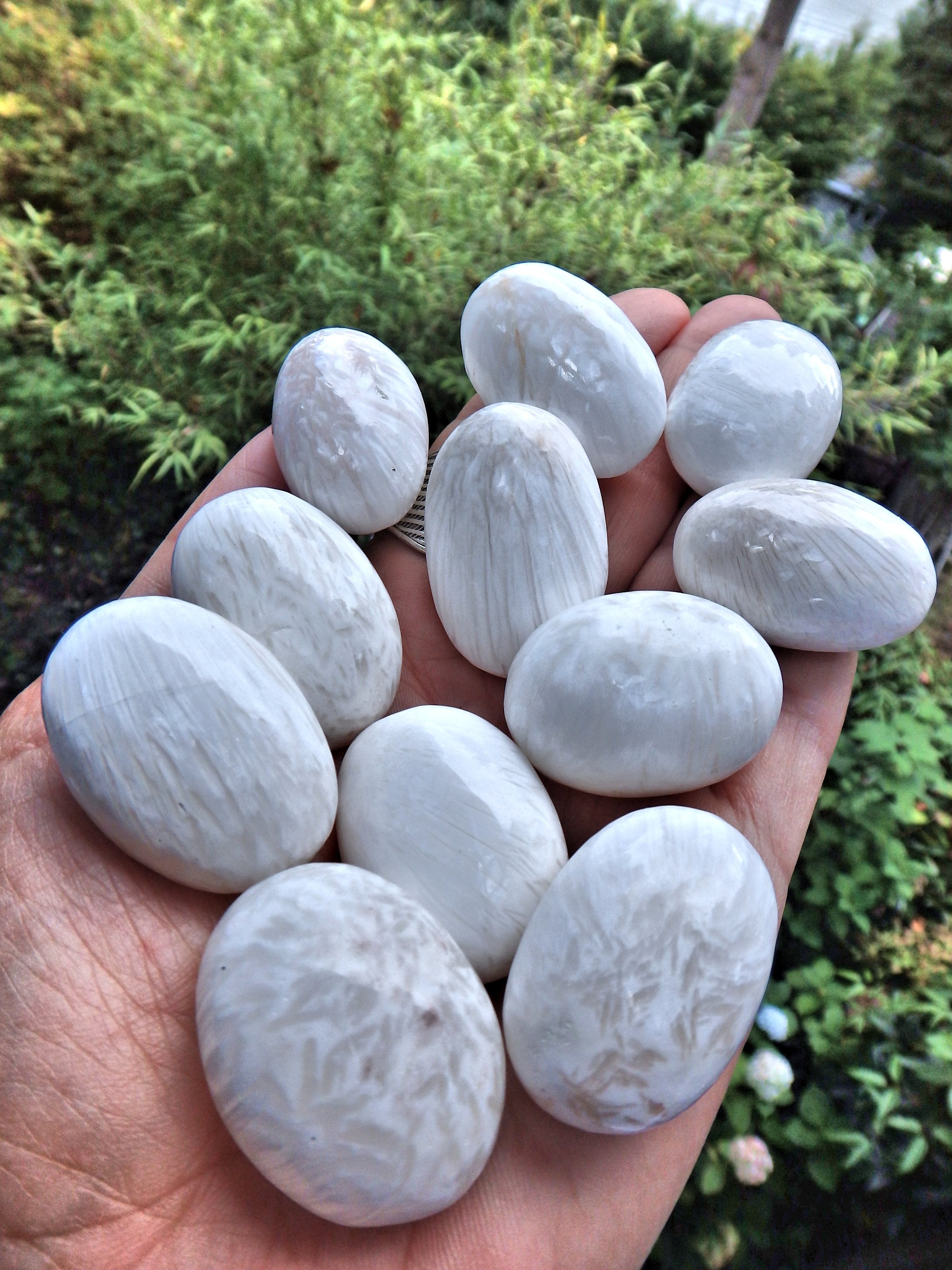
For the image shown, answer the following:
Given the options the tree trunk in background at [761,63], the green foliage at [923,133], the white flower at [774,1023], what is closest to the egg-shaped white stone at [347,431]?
the white flower at [774,1023]

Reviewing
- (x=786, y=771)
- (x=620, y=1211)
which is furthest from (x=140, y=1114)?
(x=786, y=771)

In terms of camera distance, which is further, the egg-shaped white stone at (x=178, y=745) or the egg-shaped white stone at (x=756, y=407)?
the egg-shaped white stone at (x=756, y=407)

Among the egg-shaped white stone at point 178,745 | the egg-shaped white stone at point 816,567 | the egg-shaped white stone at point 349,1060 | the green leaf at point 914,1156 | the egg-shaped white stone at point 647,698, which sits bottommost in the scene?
the green leaf at point 914,1156

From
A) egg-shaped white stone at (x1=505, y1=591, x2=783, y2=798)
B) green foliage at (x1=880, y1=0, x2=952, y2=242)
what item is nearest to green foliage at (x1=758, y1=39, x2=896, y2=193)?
green foliage at (x1=880, y1=0, x2=952, y2=242)

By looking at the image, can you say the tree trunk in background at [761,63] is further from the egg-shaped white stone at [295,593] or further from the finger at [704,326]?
the egg-shaped white stone at [295,593]

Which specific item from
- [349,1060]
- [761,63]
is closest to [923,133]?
[761,63]

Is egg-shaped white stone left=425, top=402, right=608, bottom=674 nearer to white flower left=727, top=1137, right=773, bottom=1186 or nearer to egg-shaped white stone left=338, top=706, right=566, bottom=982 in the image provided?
egg-shaped white stone left=338, top=706, right=566, bottom=982

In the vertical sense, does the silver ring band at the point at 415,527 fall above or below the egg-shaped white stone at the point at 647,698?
below
